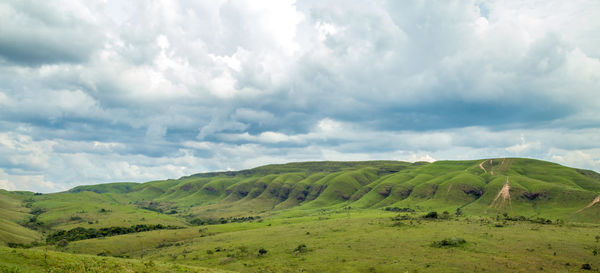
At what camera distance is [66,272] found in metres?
35.2

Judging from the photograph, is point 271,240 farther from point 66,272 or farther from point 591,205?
point 591,205

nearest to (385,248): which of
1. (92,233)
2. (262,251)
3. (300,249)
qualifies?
(300,249)

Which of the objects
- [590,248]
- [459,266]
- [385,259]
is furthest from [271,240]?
[590,248]

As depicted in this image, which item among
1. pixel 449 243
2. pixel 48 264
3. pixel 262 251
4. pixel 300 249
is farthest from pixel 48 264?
pixel 449 243

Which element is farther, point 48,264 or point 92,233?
point 92,233

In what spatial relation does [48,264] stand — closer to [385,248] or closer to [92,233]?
[385,248]

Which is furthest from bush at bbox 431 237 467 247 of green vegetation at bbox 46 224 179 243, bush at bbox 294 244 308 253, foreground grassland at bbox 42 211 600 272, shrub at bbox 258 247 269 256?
green vegetation at bbox 46 224 179 243

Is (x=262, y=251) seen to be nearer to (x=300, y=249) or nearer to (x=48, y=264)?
(x=300, y=249)

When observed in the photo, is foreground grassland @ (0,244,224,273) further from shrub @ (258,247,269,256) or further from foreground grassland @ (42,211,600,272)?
shrub @ (258,247,269,256)

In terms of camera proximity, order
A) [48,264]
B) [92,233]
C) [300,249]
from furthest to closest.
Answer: [92,233]
[300,249]
[48,264]

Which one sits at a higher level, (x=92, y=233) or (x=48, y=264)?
(x=48, y=264)

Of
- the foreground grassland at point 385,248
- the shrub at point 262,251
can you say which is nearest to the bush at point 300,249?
the foreground grassland at point 385,248

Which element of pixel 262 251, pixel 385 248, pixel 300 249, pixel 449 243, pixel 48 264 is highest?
pixel 48 264

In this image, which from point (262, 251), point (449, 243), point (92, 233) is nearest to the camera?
point (449, 243)
